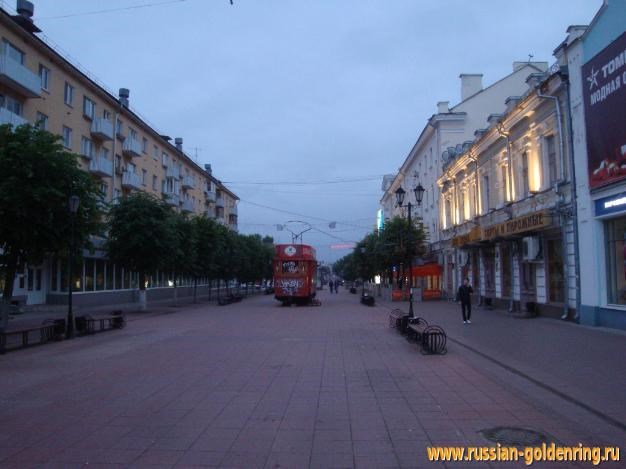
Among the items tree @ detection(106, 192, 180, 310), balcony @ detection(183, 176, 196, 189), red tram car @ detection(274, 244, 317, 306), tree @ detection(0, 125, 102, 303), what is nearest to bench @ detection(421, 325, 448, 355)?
tree @ detection(0, 125, 102, 303)

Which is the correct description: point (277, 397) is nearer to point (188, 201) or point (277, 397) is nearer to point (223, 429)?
point (223, 429)

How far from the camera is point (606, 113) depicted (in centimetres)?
1591

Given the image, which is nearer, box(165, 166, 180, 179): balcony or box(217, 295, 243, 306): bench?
box(217, 295, 243, 306): bench

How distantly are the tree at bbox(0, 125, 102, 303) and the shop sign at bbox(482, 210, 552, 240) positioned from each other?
15.6 metres

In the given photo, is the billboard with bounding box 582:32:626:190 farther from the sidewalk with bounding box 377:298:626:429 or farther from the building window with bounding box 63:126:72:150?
the building window with bounding box 63:126:72:150

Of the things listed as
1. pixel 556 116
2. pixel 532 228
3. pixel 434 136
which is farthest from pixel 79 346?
pixel 434 136

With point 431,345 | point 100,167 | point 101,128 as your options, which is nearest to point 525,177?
point 431,345

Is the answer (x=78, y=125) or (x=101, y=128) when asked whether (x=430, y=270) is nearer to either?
(x=101, y=128)

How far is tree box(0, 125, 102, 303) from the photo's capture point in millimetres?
15688

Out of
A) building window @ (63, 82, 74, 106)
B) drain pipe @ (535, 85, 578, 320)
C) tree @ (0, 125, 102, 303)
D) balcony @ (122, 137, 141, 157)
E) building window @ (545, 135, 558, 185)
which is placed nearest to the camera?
tree @ (0, 125, 102, 303)

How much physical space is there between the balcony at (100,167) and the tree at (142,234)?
9.29 metres

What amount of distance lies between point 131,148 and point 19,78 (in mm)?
15632

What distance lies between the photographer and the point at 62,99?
3438 cm

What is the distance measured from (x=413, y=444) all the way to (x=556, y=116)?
1702cm
